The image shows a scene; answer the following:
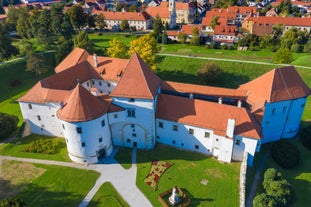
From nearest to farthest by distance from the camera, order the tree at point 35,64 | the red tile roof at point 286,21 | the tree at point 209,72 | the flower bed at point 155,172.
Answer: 1. the flower bed at point 155,172
2. the tree at point 35,64
3. the tree at point 209,72
4. the red tile roof at point 286,21

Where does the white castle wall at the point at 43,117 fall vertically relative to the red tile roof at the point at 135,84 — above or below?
below

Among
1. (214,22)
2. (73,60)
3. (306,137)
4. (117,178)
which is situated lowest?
(117,178)

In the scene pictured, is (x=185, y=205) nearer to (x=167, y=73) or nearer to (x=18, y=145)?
(x=18, y=145)

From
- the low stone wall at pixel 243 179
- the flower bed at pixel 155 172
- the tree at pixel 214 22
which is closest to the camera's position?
the low stone wall at pixel 243 179

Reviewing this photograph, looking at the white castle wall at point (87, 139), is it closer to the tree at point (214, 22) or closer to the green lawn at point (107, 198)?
the green lawn at point (107, 198)

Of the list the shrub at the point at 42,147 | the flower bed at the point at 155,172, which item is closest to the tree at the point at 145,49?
the flower bed at the point at 155,172

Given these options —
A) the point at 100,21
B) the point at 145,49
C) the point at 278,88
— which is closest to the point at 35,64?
the point at 145,49

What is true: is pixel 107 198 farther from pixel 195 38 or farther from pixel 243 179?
pixel 195 38
